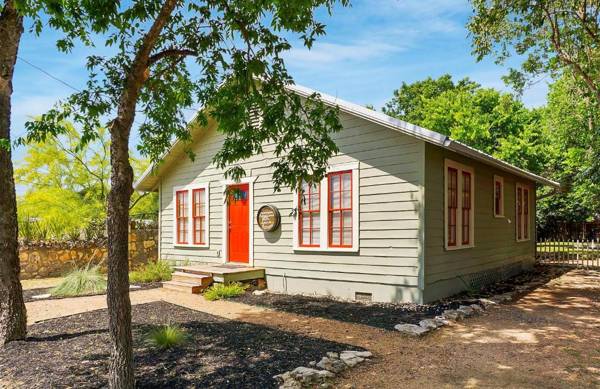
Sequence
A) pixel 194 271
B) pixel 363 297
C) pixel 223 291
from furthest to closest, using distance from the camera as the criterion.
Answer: pixel 194 271 < pixel 223 291 < pixel 363 297

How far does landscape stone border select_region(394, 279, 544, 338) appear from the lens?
6129mm

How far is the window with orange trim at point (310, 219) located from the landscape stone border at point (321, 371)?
14.1 ft

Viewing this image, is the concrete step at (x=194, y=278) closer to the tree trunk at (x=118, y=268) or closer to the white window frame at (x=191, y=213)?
the white window frame at (x=191, y=213)

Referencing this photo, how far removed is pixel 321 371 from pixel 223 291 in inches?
201

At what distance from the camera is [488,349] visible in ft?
17.8

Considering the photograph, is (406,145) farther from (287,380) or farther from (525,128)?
(525,128)

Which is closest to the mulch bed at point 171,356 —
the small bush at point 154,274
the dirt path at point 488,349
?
the dirt path at point 488,349

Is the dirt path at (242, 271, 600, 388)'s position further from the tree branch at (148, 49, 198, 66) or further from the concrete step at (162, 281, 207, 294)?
the tree branch at (148, 49, 198, 66)

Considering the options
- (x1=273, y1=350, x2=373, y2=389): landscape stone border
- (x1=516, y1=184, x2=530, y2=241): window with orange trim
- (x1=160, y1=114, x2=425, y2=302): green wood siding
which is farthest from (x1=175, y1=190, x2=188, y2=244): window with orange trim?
(x1=516, y1=184, x2=530, y2=241): window with orange trim

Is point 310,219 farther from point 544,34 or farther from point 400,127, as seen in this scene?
point 544,34

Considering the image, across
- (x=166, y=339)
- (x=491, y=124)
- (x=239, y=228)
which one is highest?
(x=491, y=124)

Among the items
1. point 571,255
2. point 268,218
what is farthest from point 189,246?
point 571,255

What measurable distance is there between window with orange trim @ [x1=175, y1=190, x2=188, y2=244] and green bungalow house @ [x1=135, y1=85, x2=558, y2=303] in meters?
0.33

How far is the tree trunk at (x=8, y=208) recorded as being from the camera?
5.30 metres
